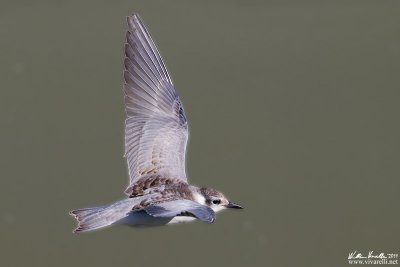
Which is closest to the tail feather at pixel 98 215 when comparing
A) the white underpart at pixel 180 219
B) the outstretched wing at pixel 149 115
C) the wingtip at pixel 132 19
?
the white underpart at pixel 180 219

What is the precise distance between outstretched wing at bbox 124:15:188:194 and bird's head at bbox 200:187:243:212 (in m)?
0.23

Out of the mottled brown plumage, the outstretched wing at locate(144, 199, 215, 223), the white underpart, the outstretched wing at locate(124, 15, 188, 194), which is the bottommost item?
the outstretched wing at locate(144, 199, 215, 223)

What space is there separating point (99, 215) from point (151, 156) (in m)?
1.56

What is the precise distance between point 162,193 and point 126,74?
1846 millimetres

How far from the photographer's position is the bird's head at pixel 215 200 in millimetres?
9859

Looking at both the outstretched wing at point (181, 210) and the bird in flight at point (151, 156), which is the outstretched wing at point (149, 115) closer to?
the bird in flight at point (151, 156)

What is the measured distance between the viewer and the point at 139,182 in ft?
32.2

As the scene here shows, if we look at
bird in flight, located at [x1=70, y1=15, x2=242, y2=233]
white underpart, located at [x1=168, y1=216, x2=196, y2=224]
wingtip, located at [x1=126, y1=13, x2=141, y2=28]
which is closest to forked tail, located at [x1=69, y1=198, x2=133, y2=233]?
bird in flight, located at [x1=70, y1=15, x2=242, y2=233]

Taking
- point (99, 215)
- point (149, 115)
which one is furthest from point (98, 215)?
point (149, 115)

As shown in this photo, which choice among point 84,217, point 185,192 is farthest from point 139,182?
point 84,217

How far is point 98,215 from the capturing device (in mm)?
8734

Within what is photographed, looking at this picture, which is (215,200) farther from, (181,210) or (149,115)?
(181,210)

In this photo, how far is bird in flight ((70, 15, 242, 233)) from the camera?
8727 mm

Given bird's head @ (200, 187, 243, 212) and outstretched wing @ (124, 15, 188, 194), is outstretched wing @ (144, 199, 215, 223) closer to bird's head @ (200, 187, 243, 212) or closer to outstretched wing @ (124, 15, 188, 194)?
bird's head @ (200, 187, 243, 212)
